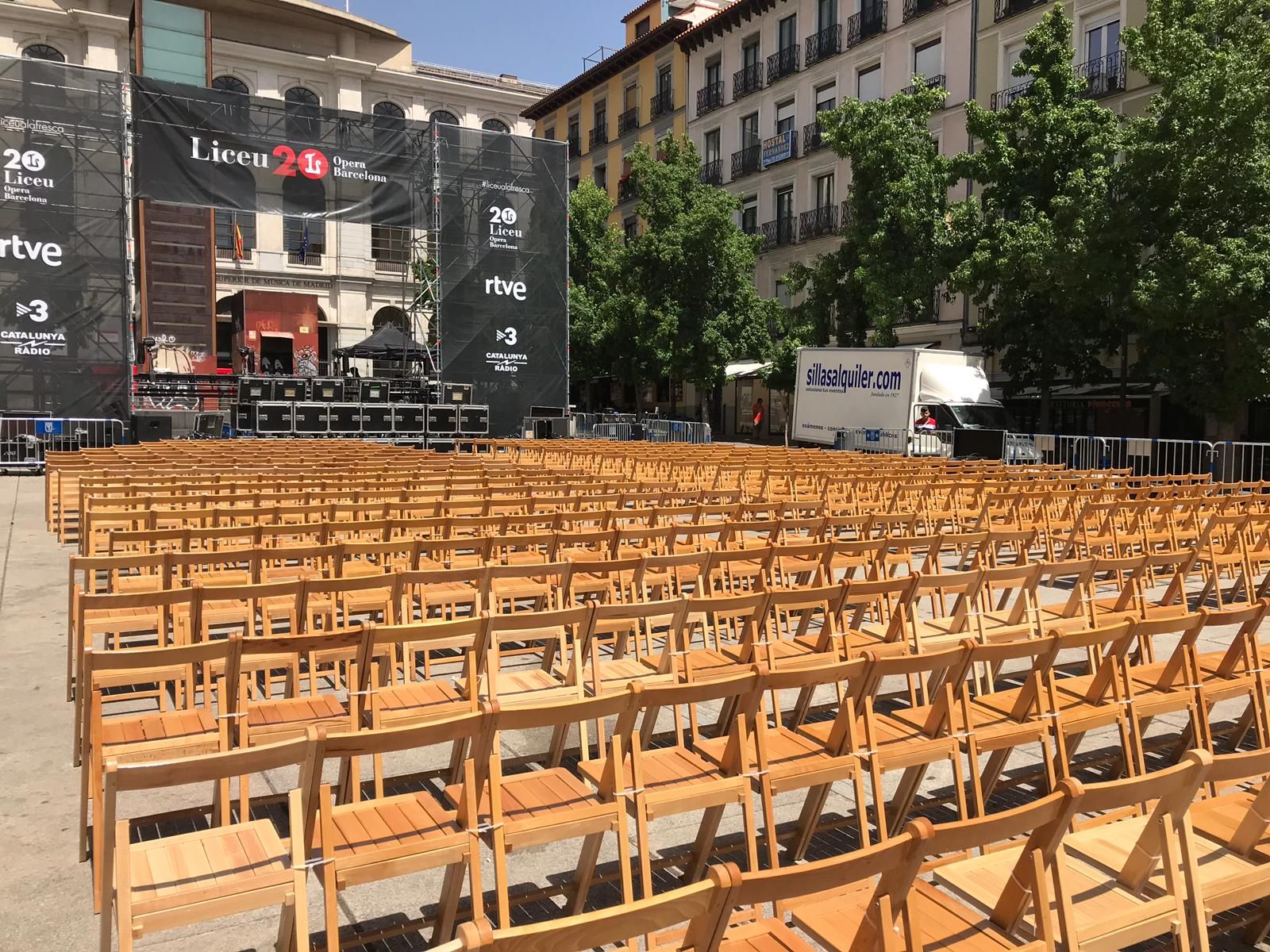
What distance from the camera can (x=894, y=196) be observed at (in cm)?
2441

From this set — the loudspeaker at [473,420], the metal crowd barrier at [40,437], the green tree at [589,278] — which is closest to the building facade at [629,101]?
the green tree at [589,278]

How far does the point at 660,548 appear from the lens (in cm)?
713

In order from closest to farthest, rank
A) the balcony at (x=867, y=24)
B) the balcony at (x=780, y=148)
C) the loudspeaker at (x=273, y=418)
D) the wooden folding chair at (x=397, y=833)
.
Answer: the wooden folding chair at (x=397, y=833) < the loudspeaker at (x=273, y=418) < the balcony at (x=867, y=24) < the balcony at (x=780, y=148)

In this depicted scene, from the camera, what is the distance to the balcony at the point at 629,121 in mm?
42219

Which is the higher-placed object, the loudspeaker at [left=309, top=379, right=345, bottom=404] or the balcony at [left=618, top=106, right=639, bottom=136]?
the balcony at [left=618, top=106, right=639, bottom=136]

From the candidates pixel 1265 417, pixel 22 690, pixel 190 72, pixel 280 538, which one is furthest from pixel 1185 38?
pixel 190 72

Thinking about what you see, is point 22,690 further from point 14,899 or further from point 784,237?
point 784,237

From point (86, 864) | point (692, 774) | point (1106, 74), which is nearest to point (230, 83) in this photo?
point (1106, 74)

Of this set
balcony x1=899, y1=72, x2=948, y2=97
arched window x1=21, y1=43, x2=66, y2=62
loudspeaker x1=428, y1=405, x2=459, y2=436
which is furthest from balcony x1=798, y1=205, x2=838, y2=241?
arched window x1=21, y1=43, x2=66, y2=62

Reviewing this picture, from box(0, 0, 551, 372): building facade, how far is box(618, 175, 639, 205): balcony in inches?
382

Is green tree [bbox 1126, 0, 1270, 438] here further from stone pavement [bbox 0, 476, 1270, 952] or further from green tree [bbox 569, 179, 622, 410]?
green tree [bbox 569, 179, 622, 410]

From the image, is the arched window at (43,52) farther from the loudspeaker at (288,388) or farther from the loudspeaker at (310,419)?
the loudspeaker at (310,419)

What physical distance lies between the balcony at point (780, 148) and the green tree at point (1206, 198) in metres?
16.0

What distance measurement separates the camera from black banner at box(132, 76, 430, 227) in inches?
817
